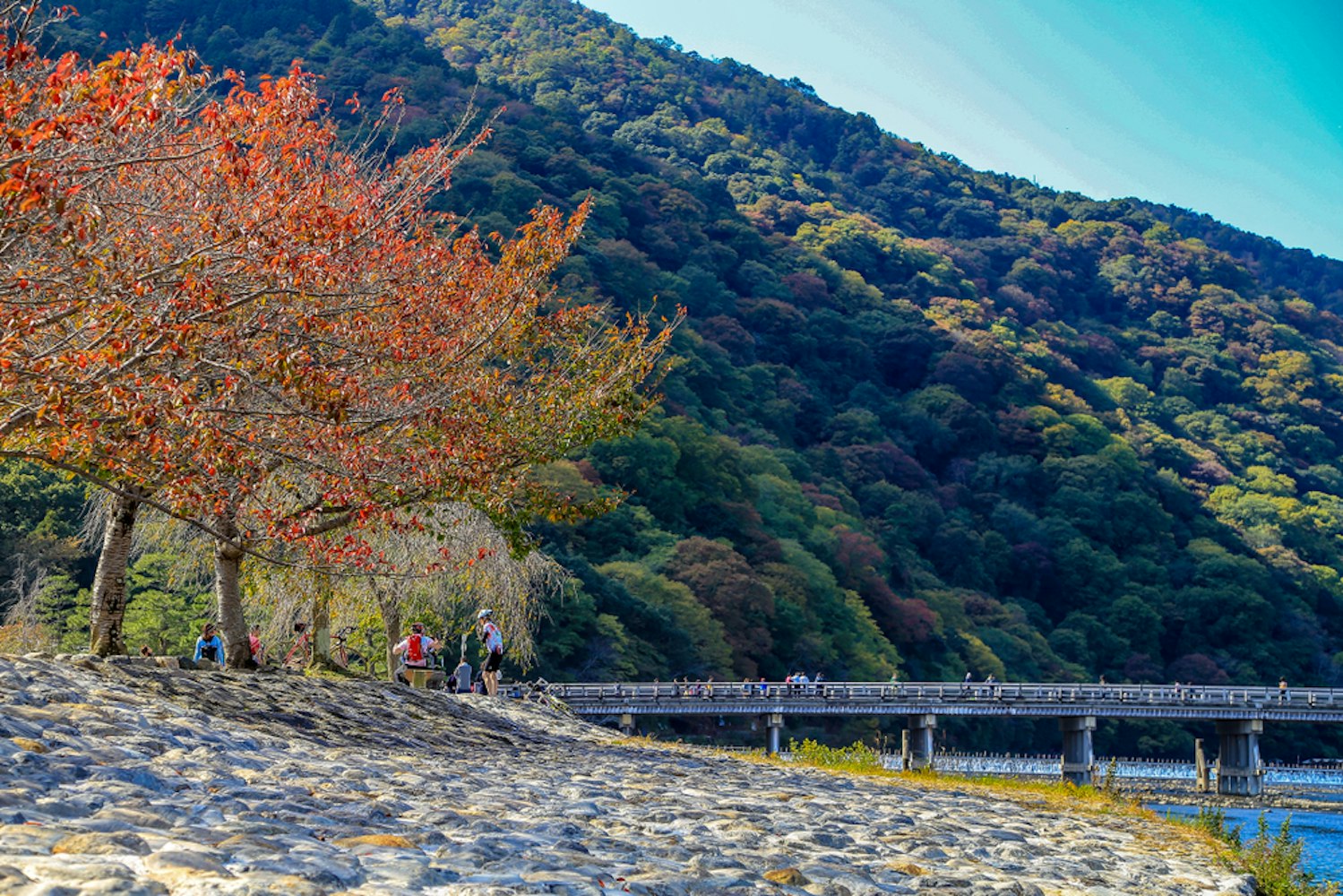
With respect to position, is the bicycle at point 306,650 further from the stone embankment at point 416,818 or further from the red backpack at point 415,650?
the stone embankment at point 416,818

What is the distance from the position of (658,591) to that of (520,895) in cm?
5005

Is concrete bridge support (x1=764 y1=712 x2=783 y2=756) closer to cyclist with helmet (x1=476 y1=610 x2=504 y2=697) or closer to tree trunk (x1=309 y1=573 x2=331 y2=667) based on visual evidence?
cyclist with helmet (x1=476 y1=610 x2=504 y2=697)

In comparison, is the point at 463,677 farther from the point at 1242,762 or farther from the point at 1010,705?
the point at 1242,762

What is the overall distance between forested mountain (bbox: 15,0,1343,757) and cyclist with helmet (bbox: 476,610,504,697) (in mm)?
20052

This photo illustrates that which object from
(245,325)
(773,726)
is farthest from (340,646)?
(773,726)

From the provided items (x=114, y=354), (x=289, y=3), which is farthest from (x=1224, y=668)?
(x=289, y=3)

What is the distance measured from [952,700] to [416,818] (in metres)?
49.8

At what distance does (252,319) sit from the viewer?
12.2 m

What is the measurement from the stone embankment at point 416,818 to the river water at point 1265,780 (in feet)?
108

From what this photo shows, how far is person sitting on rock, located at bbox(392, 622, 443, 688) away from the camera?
22078mm

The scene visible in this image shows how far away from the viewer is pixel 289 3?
398 feet

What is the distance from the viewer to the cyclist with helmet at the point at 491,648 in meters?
21.9

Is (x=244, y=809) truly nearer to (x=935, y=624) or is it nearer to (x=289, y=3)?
(x=935, y=624)

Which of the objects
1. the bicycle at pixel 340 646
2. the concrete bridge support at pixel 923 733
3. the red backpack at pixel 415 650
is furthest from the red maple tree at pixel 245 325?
the concrete bridge support at pixel 923 733
